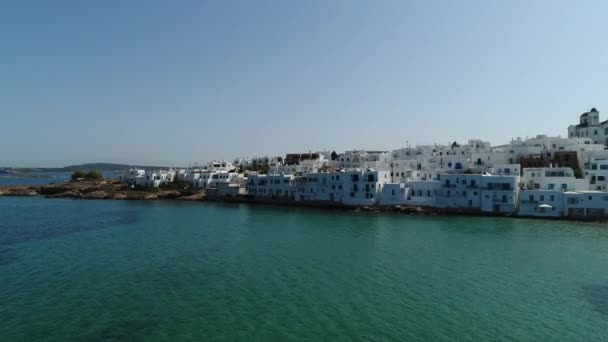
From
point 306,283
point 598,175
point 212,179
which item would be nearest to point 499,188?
point 598,175

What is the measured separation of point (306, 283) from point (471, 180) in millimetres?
38626

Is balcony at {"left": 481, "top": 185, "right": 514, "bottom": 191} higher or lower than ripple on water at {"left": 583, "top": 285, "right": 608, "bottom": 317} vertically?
higher

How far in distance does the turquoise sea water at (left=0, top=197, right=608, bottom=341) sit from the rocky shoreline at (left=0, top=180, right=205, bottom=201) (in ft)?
132

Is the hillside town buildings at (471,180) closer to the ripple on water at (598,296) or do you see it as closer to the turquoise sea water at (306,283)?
the turquoise sea water at (306,283)

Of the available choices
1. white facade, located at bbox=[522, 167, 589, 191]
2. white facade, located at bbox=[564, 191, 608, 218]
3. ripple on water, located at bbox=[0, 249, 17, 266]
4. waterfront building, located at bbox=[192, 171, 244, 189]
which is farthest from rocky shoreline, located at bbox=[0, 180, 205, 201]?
white facade, located at bbox=[564, 191, 608, 218]

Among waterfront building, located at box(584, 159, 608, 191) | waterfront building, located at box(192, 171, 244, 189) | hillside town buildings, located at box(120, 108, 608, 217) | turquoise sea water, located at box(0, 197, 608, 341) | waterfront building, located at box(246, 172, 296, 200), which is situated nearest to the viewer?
turquoise sea water, located at box(0, 197, 608, 341)

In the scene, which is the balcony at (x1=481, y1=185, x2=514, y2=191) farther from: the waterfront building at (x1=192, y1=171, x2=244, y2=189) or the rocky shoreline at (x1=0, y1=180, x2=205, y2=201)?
the rocky shoreline at (x1=0, y1=180, x2=205, y2=201)

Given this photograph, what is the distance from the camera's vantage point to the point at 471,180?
174 ft

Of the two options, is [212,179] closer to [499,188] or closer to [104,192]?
[104,192]

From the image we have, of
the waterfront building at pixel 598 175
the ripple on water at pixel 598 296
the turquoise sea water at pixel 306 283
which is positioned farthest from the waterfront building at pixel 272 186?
the ripple on water at pixel 598 296

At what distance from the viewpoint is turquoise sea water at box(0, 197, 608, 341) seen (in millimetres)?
16844

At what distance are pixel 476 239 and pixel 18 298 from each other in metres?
36.1

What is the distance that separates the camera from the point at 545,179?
5041 centimetres

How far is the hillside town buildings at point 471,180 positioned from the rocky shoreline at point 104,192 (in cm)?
531
